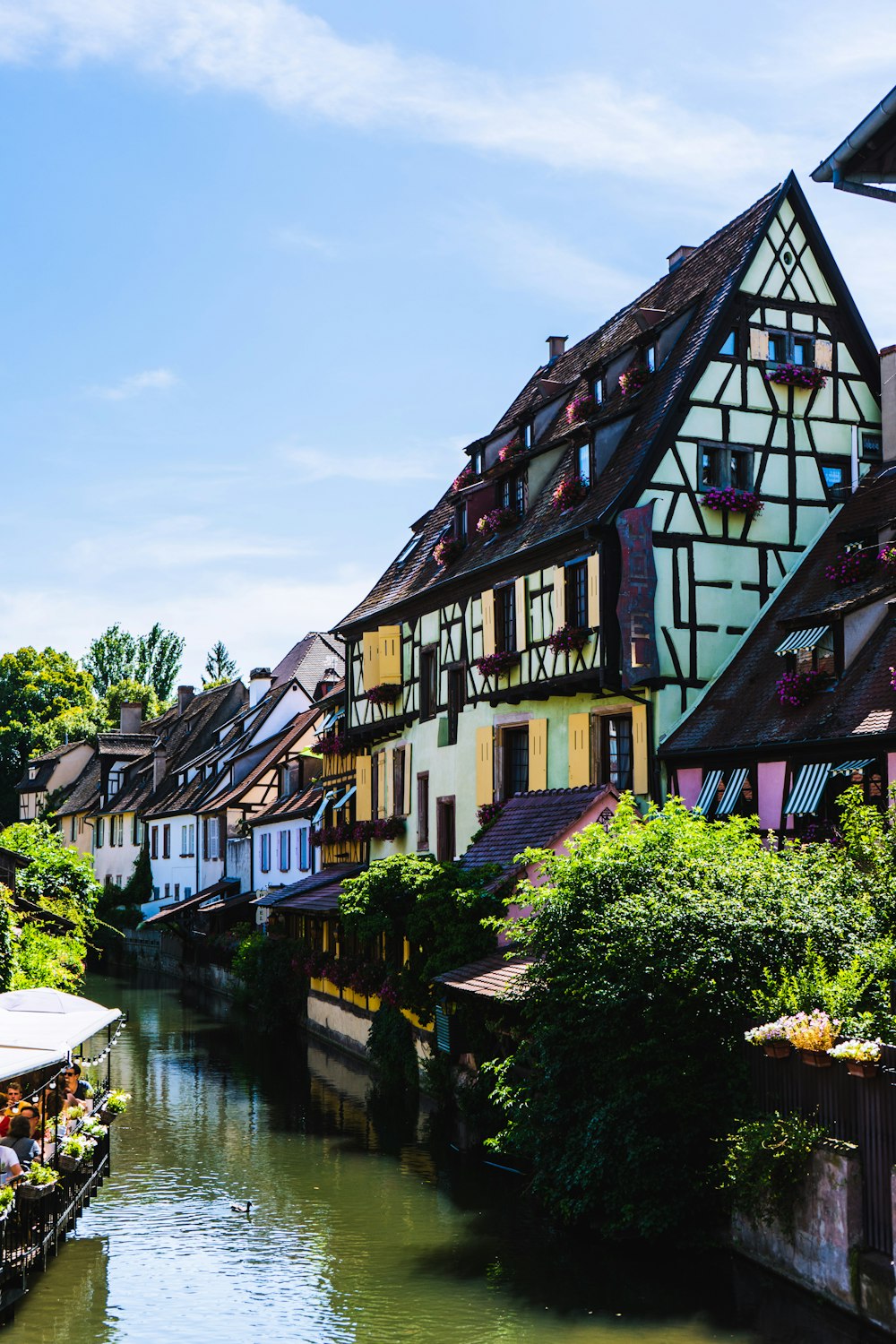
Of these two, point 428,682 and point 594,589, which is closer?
point 594,589

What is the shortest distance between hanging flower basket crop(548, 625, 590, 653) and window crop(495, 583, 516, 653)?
8.37ft

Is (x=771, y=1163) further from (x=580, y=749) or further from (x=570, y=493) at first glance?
(x=570, y=493)

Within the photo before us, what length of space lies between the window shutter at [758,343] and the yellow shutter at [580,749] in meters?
6.75

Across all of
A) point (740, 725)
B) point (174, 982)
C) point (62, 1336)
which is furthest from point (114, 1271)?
point (174, 982)

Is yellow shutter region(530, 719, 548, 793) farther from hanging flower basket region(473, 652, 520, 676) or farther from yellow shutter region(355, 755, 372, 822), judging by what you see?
yellow shutter region(355, 755, 372, 822)

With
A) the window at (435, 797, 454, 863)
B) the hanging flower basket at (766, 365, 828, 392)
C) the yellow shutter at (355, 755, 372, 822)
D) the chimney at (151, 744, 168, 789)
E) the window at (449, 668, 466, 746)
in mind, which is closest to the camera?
the hanging flower basket at (766, 365, 828, 392)

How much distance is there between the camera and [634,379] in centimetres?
2623

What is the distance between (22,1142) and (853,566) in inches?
545

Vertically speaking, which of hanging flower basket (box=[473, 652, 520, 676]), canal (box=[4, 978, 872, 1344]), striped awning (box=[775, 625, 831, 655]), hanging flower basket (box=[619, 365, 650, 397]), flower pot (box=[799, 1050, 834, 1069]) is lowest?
canal (box=[4, 978, 872, 1344])

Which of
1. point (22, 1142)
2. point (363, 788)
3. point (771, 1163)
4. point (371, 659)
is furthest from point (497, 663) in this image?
point (771, 1163)

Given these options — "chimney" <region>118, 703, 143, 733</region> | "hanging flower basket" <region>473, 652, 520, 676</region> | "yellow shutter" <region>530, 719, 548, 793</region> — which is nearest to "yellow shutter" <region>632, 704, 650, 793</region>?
"yellow shutter" <region>530, 719, 548, 793</region>

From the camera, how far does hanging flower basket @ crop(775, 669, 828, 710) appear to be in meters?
20.5

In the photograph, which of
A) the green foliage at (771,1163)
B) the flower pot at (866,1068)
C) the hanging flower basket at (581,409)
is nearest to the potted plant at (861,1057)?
the flower pot at (866,1068)

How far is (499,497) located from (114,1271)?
59.5 feet
